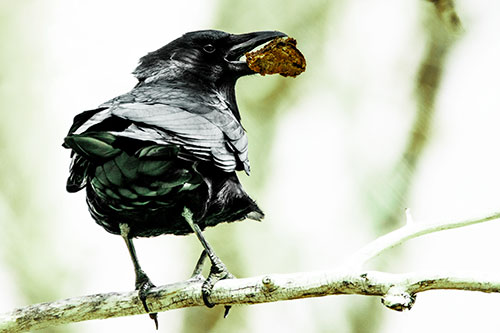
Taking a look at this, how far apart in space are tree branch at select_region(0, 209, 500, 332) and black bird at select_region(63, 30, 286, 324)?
6 cm

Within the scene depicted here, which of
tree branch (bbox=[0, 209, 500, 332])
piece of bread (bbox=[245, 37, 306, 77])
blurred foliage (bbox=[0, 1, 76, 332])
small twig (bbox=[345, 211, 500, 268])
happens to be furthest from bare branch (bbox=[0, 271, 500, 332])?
blurred foliage (bbox=[0, 1, 76, 332])

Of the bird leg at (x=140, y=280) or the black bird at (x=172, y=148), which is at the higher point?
the black bird at (x=172, y=148)

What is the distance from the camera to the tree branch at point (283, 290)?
4.58ft

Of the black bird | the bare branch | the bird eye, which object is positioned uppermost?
the bird eye

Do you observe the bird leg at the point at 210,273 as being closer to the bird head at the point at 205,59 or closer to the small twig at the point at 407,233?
the small twig at the point at 407,233

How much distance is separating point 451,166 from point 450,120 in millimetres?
199

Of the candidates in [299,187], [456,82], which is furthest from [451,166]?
[299,187]

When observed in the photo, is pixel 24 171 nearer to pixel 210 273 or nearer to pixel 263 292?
pixel 210 273

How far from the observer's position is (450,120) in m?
2.72

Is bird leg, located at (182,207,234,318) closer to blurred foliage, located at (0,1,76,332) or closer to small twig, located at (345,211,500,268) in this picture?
small twig, located at (345,211,500,268)

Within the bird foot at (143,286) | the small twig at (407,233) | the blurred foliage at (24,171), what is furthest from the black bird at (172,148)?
the blurred foliage at (24,171)

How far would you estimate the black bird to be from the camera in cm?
162

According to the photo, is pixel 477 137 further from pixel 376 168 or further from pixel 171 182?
pixel 171 182

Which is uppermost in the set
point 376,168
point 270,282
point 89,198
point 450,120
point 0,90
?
point 450,120
